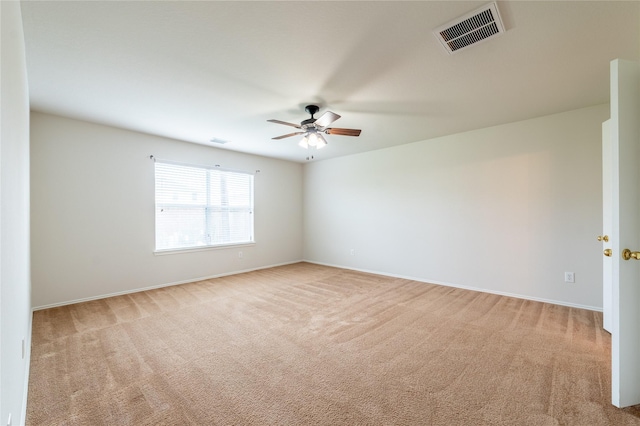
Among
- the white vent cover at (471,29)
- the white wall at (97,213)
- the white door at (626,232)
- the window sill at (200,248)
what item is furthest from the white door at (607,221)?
the white wall at (97,213)

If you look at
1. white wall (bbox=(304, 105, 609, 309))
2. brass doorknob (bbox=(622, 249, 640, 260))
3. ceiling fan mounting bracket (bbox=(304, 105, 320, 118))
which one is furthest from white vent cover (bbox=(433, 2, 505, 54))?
white wall (bbox=(304, 105, 609, 309))

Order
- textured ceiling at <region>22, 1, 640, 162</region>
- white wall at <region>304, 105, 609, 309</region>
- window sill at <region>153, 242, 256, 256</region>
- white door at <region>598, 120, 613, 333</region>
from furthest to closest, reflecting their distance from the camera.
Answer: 1. window sill at <region>153, 242, 256, 256</region>
2. white wall at <region>304, 105, 609, 309</region>
3. white door at <region>598, 120, 613, 333</region>
4. textured ceiling at <region>22, 1, 640, 162</region>

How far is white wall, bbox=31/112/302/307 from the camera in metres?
3.53

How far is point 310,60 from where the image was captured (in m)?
2.30

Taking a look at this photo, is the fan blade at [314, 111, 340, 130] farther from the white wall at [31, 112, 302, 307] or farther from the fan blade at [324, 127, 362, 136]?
the white wall at [31, 112, 302, 307]

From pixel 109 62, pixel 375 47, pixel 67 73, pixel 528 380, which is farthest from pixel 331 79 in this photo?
pixel 528 380

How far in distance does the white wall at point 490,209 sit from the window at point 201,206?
227cm

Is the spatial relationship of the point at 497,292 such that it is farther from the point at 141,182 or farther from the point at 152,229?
the point at 141,182

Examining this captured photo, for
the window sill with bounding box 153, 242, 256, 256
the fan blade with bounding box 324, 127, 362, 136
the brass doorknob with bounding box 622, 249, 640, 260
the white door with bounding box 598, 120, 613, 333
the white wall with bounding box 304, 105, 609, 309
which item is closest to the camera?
the brass doorknob with bounding box 622, 249, 640, 260

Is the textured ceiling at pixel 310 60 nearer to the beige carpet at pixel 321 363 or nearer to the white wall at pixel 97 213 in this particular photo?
the white wall at pixel 97 213

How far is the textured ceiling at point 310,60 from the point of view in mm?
1777

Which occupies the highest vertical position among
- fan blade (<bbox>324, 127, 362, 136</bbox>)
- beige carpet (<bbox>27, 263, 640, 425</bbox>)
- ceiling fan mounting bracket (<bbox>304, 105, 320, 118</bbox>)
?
ceiling fan mounting bracket (<bbox>304, 105, 320, 118</bbox>)

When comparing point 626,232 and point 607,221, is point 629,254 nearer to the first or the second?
point 626,232

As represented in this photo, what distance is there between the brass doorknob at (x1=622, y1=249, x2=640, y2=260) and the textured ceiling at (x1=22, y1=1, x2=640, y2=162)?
1582 mm
